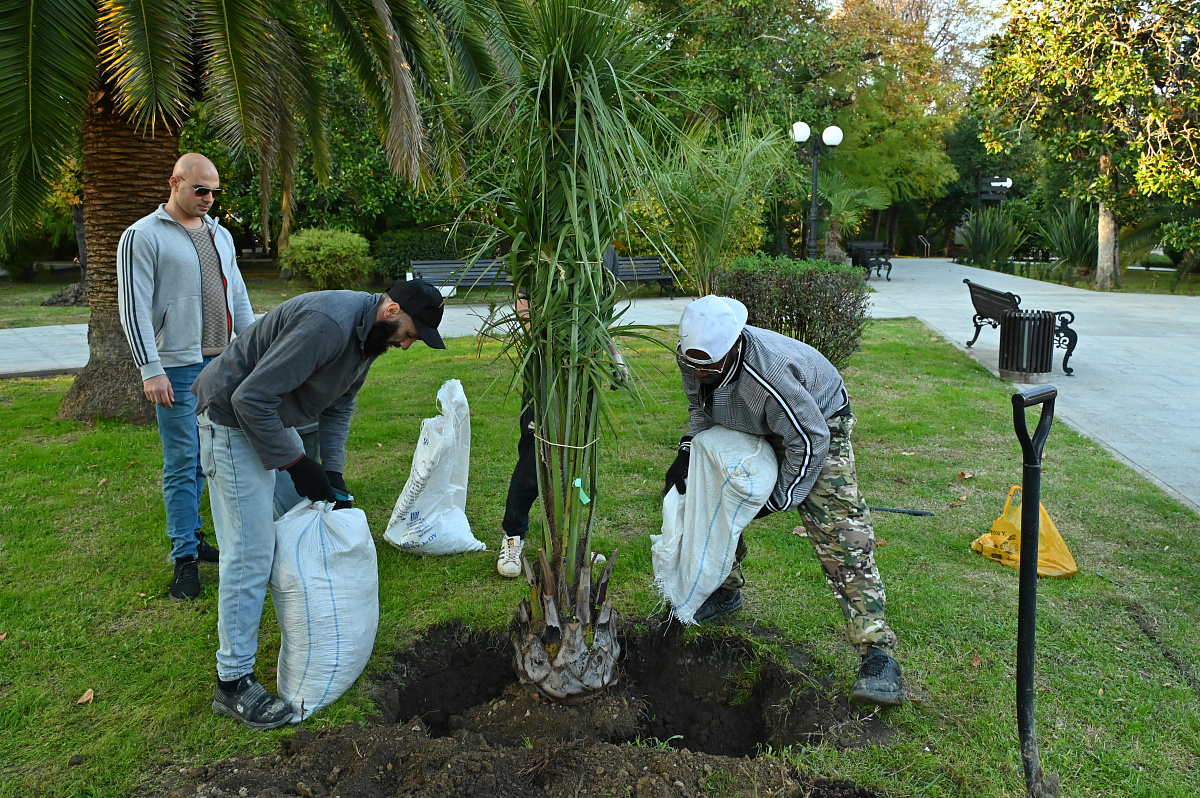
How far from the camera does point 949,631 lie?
3604 millimetres

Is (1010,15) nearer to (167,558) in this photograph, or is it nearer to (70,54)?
(70,54)

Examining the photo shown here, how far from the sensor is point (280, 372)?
273cm

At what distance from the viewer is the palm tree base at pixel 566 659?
291cm

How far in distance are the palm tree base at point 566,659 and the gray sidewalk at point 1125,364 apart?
13.9 ft

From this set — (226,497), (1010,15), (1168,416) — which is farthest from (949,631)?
(1010,15)

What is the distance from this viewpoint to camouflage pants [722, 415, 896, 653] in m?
3.09

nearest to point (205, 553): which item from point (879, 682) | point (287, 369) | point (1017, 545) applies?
point (287, 369)

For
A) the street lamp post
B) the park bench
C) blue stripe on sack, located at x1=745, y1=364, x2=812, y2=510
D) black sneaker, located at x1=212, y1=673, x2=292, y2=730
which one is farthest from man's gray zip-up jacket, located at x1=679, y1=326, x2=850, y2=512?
the street lamp post

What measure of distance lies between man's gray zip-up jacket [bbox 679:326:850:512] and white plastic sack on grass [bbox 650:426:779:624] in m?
0.07

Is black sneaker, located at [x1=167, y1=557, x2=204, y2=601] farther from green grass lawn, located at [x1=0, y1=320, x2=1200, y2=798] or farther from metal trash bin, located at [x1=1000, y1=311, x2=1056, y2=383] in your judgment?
metal trash bin, located at [x1=1000, y1=311, x2=1056, y2=383]

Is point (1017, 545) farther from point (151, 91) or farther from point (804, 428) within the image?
point (151, 91)

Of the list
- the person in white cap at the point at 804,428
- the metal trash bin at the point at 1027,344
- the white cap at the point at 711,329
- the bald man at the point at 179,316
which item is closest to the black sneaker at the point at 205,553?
the bald man at the point at 179,316

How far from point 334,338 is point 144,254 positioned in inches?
67.8

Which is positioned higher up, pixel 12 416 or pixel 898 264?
pixel 898 264
